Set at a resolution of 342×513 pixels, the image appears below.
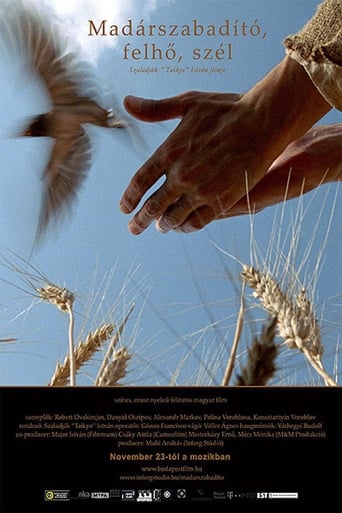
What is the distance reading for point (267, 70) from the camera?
1.30m

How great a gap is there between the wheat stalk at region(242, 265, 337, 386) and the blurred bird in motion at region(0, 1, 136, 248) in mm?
377

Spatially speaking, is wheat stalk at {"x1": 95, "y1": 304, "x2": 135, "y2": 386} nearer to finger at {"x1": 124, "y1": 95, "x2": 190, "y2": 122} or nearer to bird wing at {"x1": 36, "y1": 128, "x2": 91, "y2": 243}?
bird wing at {"x1": 36, "y1": 128, "x2": 91, "y2": 243}

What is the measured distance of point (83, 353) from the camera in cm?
125

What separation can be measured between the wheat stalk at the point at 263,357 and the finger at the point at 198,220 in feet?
1.02

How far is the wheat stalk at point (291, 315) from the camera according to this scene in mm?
1037

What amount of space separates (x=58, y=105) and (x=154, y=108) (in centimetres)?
18
